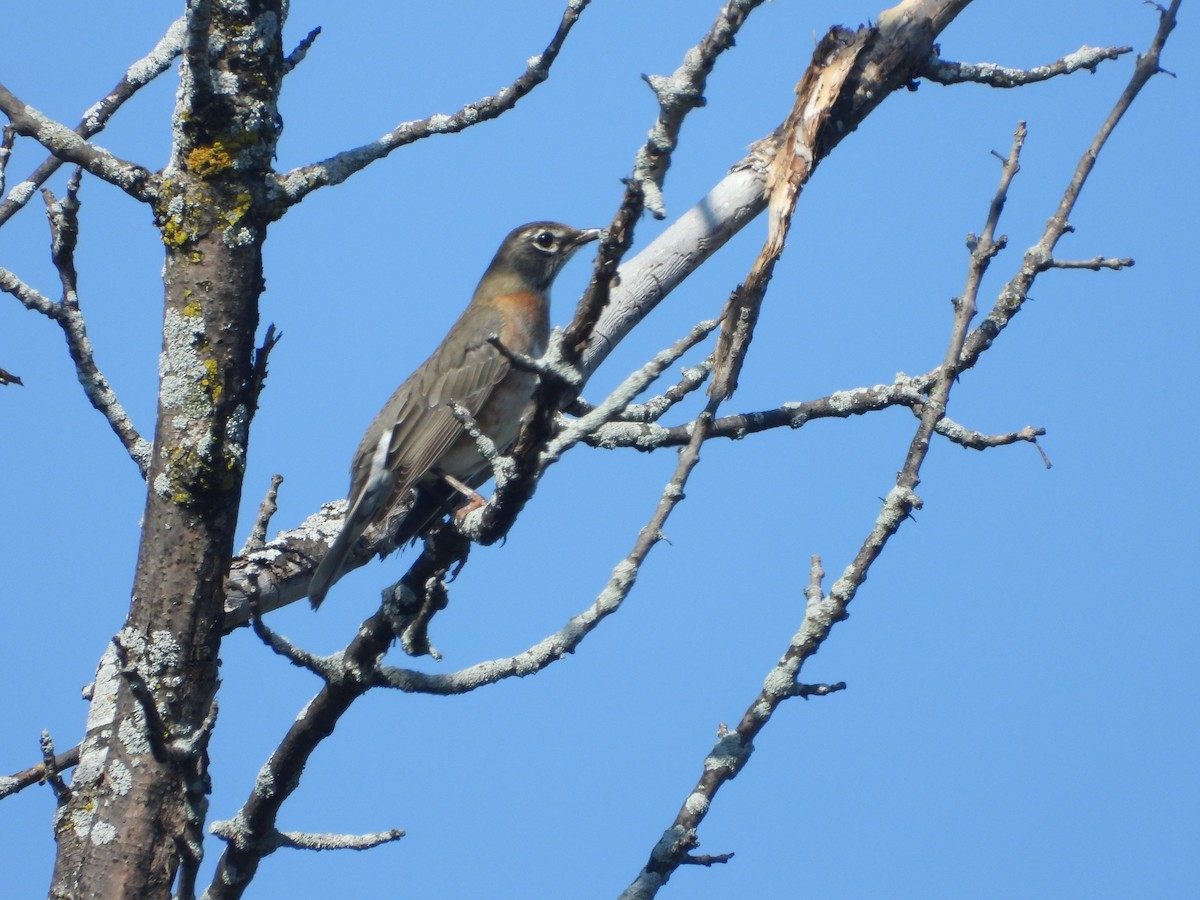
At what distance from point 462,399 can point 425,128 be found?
114 inches

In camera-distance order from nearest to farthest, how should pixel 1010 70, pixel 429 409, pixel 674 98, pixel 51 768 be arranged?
1. pixel 674 98
2. pixel 51 768
3. pixel 1010 70
4. pixel 429 409

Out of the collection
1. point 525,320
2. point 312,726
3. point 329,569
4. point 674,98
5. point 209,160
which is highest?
point 525,320

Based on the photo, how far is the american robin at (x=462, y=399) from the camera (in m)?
6.20

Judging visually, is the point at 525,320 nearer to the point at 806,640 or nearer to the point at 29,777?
the point at 29,777

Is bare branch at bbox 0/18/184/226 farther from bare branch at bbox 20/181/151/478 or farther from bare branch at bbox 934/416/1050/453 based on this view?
bare branch at bbox 934/416/1050/453

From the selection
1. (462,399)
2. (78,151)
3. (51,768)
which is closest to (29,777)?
(51,768)

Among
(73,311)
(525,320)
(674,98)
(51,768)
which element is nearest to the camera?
(674,98)

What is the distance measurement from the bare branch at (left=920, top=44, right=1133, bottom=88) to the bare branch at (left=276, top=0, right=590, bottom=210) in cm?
247

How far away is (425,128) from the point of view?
4.22 metres

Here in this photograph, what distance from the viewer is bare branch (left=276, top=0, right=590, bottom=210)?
4004 millimetres

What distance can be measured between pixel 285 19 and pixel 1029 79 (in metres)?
3.74

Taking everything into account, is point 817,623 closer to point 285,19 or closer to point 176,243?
point 176,243

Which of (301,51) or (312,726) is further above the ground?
(301,51)

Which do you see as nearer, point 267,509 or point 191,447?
point 191,447
